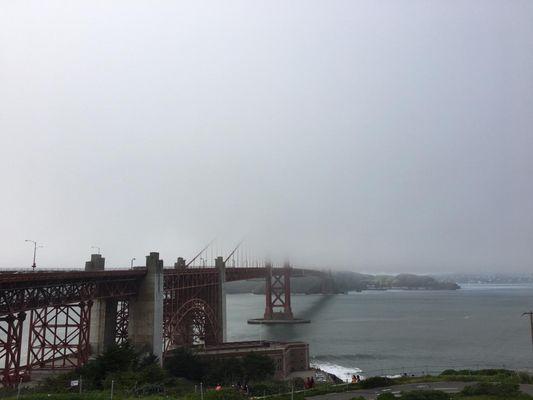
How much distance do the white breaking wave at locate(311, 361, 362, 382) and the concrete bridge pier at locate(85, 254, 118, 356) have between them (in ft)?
81.5

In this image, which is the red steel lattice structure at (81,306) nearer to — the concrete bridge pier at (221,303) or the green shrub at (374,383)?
the concrete bridge pier at (221,303)

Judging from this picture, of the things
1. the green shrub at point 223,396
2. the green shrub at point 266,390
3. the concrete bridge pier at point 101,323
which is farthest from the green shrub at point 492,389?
the concrete bridge pier at point 101,323

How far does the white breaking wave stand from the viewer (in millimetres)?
50344

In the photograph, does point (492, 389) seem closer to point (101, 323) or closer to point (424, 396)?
point (424, 396)

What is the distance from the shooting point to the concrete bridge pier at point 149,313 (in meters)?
38.7

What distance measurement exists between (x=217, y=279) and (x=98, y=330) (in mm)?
27749

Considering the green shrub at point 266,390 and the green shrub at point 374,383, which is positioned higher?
the green shrub at point 374,383

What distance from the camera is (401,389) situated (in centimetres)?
2689

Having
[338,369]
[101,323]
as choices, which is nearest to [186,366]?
[101,323]

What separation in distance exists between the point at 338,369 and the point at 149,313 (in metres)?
26.1

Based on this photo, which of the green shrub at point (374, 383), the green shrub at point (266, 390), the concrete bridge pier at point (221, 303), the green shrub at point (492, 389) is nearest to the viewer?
the green shrub at point (492, 389)

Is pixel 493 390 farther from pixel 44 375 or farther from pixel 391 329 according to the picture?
pixel 391 329

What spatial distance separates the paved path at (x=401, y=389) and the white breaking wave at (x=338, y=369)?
2134cm

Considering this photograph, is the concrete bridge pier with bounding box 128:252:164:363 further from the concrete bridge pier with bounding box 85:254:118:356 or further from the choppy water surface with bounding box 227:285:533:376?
the choppy water surface with bounding box 227:285:533:376
